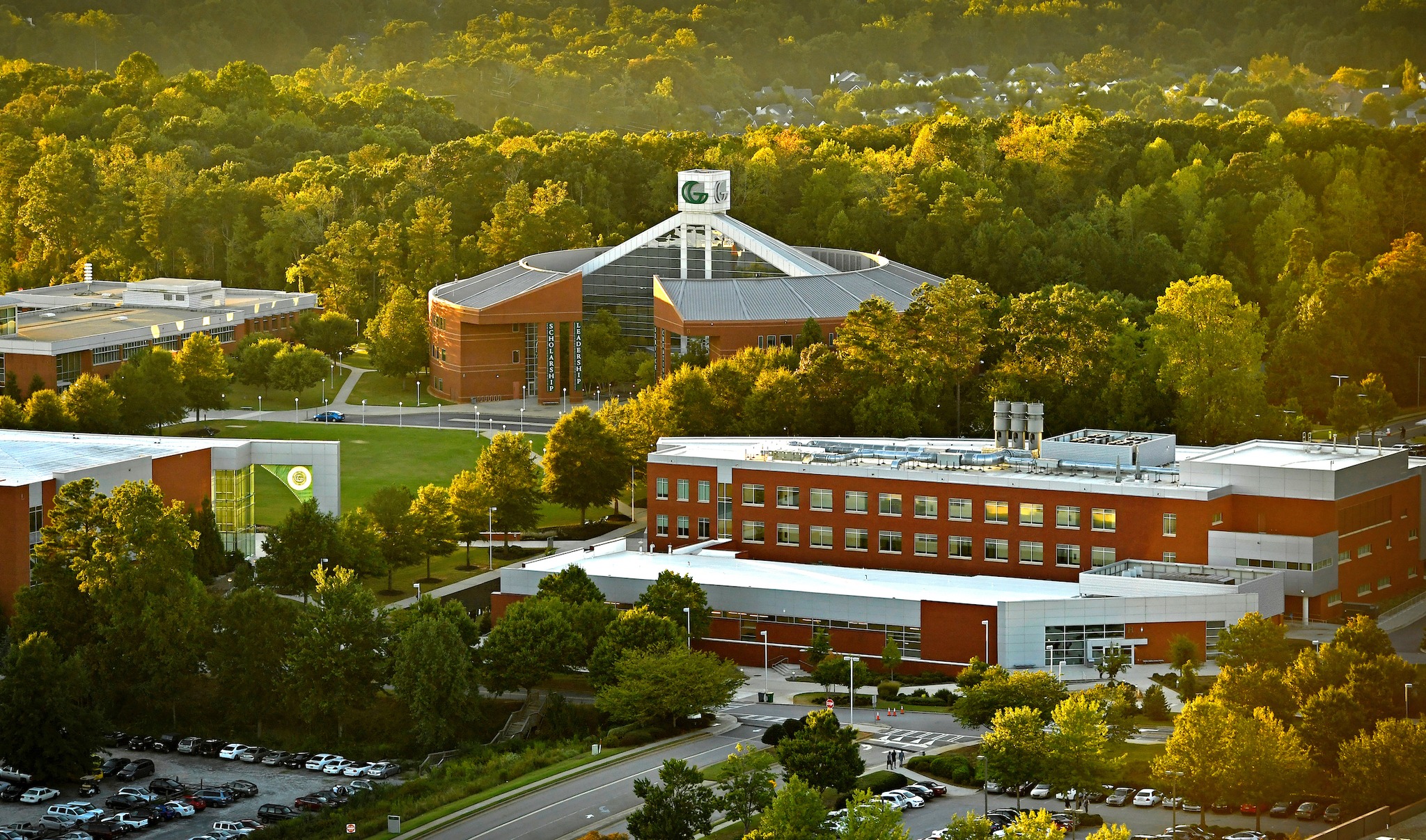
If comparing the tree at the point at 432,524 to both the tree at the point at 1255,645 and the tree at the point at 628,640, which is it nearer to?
the tree at the point at 628,640

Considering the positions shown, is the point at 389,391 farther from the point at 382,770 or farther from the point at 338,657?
the point at 382,770

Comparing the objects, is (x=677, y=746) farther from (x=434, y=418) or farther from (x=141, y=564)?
(x=434, y=418)

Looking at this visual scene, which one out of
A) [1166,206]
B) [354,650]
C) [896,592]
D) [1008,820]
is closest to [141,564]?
[354,650]

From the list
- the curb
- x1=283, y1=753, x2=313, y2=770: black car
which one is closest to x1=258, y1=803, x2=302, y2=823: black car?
the curb

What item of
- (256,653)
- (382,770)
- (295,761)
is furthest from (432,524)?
(382,770)

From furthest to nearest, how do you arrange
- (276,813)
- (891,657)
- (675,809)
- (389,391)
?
1. (389,391)
2. (891,657)
3. (276,813)
4. (675,809)
